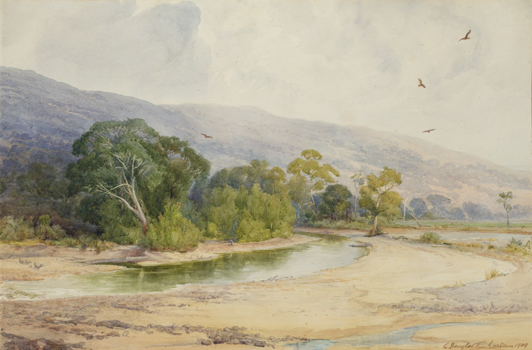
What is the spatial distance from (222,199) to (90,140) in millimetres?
3215

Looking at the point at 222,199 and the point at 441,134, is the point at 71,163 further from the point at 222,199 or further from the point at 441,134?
the point at 441,134

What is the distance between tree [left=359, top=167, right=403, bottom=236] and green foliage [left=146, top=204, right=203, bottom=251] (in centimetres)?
399

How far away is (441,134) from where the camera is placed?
5.88 meters

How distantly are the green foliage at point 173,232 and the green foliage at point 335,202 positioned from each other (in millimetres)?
3112

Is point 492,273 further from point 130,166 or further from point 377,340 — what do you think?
point 130,166

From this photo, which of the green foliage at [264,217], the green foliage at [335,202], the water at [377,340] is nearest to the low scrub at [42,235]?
the green foliage at [264,217]

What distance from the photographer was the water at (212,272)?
465cm

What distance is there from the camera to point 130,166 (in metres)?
7.41

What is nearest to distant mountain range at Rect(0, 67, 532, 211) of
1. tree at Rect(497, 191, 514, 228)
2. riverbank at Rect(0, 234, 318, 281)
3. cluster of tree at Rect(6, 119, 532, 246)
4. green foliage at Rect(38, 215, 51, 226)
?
tree at Rect(497, 191, 514, 228)

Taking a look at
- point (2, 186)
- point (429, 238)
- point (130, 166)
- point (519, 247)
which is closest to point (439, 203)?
point (429, 238)

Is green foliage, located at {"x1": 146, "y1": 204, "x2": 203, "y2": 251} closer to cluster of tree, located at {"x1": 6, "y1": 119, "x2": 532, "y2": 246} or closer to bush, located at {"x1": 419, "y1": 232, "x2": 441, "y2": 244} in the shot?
cluster of tree, located at {"x1": 6, "y1": 119, "x2": 532, "y2": 246}

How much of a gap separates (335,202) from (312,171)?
867 millimetres

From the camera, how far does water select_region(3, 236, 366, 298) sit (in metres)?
4.65
